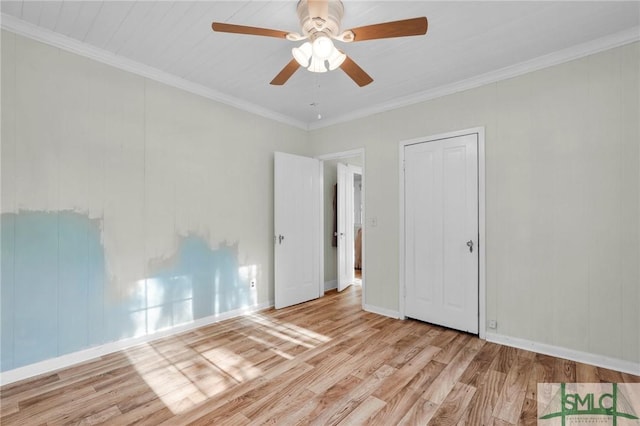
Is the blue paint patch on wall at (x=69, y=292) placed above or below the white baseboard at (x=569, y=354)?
above

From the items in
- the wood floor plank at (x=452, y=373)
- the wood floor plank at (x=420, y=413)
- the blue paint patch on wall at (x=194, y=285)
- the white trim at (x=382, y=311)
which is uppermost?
the blue paint patch on wall at (x=194, y=285)

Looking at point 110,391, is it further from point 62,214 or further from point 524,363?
point 524,363

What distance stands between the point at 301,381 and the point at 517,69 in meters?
3.31

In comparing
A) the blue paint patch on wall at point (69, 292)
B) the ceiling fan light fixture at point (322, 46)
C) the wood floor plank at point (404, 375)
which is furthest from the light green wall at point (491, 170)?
the ceiling fan light fixture at point (322, 46)

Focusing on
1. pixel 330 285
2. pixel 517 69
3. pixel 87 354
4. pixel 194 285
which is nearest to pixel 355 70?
pixel 517 69

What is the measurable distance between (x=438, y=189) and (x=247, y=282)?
2.55 meters

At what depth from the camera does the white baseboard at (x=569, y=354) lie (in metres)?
2.37

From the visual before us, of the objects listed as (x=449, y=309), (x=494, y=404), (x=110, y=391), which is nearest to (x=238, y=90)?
(x=110, y=391)

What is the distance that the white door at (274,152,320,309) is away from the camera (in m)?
4.06

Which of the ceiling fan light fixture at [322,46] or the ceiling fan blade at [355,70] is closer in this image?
the ceiling fan light fixture at [322,46]

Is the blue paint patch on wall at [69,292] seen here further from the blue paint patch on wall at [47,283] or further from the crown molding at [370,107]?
the crown molding at [370,107]

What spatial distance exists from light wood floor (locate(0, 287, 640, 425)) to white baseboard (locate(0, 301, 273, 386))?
0.24ft

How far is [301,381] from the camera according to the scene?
2299 mm

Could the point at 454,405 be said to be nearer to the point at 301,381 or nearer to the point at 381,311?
the point at 301,381
